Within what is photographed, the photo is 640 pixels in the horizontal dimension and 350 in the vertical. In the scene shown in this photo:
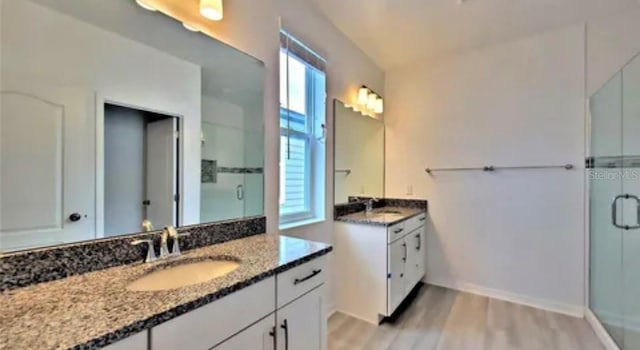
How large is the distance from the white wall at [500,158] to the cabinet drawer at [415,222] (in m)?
0.14

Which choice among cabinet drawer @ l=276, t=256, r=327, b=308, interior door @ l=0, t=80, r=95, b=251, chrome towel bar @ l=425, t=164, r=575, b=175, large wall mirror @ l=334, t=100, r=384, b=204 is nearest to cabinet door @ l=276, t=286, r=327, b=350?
cabinet drawer @ l=276, t=256, r=327, b=308

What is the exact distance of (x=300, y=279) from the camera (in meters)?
1.32

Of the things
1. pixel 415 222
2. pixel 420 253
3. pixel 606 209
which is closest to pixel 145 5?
pixel 415 222

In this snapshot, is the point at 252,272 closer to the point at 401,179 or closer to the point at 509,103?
the point at 401,179

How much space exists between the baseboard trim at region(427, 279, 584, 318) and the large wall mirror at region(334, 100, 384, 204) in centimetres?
121

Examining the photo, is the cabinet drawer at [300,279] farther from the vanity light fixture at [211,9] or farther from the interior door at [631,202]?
the interior door at [631,202]

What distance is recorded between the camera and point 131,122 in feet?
4.25

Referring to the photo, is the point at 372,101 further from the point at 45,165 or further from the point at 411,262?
the point at 45,165

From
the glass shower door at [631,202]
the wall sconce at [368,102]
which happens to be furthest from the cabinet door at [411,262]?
the glass shower door at [631,202]

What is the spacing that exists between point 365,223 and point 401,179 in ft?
3.92

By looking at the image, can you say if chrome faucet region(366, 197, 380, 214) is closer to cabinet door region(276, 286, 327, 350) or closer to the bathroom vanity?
the bathroom vanity

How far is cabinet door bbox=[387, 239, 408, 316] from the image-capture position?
243 cm

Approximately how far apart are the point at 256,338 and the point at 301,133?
1.65 meters

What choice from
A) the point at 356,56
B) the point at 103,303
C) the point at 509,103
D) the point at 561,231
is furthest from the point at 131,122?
the point at 561,231
